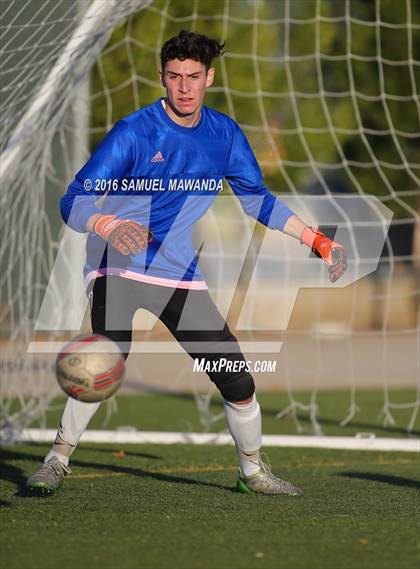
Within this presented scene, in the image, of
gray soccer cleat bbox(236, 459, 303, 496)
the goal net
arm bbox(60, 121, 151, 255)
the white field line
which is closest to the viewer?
arm bbox(60, 121, 151, 255)

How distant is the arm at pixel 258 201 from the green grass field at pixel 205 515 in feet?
4.34

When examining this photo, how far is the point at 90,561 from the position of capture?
14.2 feet

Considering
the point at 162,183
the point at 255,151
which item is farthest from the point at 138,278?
the point at 255,151

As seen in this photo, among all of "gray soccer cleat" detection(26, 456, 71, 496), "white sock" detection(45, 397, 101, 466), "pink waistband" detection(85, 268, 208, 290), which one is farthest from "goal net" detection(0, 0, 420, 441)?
"gray soccer cleat" detection(26, 456, 71, 496)

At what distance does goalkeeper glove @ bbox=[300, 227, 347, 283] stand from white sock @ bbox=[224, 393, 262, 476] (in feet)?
2.57

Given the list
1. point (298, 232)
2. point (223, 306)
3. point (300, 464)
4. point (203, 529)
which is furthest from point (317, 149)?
point (203, 529)

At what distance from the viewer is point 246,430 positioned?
5930 millimetres

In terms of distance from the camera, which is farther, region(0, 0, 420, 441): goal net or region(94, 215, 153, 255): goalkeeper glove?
region(0, 0, 420, 441): goal net

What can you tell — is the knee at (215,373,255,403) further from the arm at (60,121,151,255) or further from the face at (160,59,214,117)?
the face at (160,59,214,117)

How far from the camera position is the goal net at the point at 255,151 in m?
7.61

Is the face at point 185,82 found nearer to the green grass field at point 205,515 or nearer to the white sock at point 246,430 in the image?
the white sock at point 246,430

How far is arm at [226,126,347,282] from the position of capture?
5898mm

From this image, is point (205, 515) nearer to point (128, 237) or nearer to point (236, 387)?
point (236, 387)

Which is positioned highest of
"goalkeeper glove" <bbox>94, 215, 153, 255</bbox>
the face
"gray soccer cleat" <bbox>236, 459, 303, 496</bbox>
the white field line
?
the face
